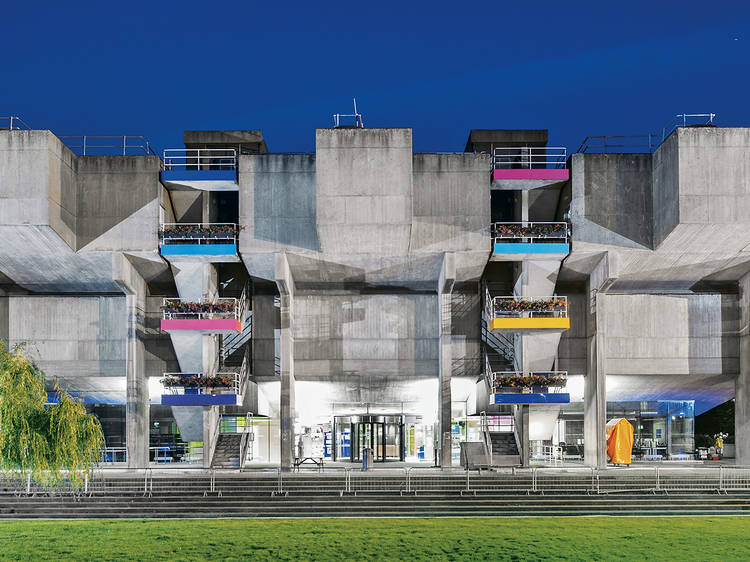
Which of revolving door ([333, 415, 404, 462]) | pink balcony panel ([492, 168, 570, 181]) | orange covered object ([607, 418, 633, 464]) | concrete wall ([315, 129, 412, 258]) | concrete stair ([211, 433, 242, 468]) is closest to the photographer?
concrete wall ([315, 129, 412, 258])

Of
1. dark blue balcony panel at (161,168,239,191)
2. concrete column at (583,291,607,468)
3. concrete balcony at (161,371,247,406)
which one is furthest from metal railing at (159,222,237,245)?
concrete column at (583,291,607,468)

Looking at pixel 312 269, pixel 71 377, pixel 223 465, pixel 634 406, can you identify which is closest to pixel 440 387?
pixel 312 269

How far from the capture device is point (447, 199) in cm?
3106

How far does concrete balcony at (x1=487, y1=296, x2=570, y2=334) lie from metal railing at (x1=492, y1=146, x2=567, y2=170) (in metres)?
4.99

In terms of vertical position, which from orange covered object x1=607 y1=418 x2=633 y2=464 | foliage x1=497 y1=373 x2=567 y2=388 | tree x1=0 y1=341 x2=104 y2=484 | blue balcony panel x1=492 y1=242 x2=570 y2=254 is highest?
Answer: blue balcony panel x1=492 y1=242 x2=570 y2=254

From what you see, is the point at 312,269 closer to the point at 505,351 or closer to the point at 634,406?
the point at 505,351

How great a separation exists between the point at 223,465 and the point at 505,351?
1185cm

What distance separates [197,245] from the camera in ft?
102

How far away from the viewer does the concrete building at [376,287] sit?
2972 centimetres

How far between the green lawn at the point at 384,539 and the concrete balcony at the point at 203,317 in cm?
946

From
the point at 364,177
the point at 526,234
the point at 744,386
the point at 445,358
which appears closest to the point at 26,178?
the point at 364,177

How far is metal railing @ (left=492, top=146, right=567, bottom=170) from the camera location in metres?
31.6

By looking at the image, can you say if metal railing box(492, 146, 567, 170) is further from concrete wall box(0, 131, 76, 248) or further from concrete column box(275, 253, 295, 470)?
concrete wall box(0, 131, 76, 248)

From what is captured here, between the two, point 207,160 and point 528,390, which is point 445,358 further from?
point 207,160
